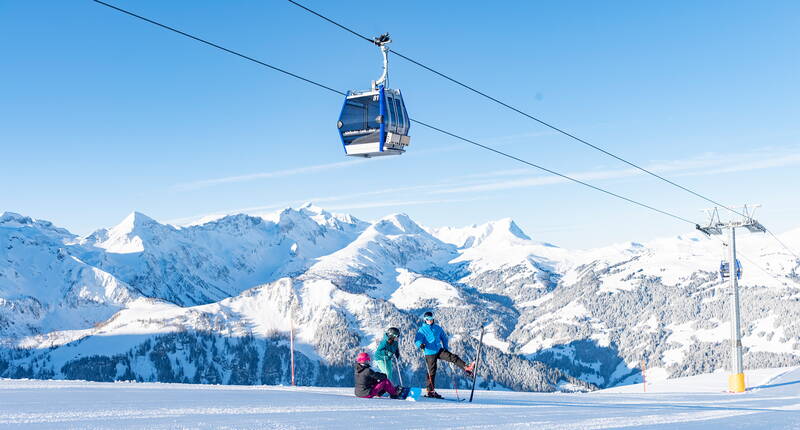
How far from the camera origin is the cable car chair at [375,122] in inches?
976

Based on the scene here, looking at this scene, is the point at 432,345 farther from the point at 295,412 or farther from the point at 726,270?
the point at 726,270

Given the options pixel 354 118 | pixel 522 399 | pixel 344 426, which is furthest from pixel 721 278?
pixel 344 426

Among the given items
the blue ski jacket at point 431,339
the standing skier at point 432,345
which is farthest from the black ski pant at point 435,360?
A: the blue ski jacket at point 431,339

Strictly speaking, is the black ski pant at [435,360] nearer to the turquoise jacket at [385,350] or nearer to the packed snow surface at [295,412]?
the turquoise jacket at [385,350]

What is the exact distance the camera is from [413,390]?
1959cm

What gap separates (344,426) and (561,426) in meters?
4.59

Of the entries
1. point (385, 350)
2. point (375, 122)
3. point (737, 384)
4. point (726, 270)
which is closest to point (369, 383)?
point (385, 350)

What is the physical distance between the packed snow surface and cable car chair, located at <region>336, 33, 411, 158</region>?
9.36 meters

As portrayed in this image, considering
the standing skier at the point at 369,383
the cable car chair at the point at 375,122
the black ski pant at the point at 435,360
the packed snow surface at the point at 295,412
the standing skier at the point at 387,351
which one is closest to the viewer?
the packed snow surface at the point at 295,412

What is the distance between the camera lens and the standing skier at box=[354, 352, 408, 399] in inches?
758

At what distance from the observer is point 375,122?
2491 centimetres

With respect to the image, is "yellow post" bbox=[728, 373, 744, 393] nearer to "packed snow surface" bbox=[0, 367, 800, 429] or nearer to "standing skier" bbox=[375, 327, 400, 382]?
"packed snow surface" bbox=[0, 367, 800, 429]

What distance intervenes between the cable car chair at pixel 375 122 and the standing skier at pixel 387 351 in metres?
7.18

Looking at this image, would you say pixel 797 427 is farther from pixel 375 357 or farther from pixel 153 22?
pixel 153 22
